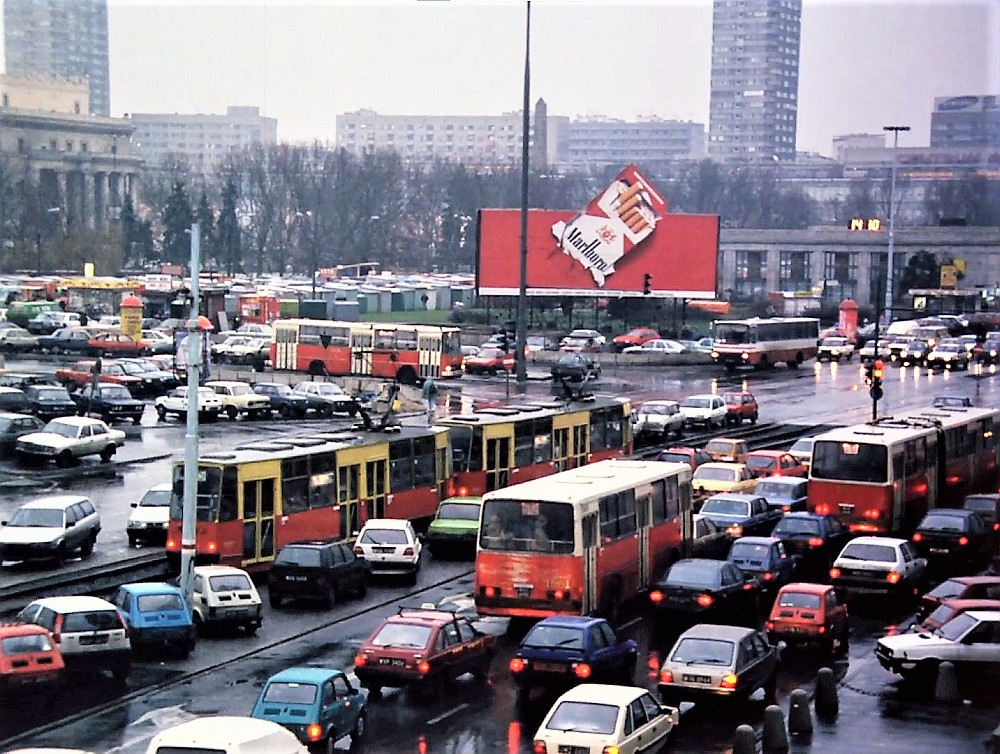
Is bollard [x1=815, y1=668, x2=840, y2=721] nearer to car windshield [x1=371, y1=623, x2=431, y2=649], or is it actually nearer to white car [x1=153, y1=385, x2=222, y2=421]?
car windshield [x1=371, y1=623, x2=431, y2=649]

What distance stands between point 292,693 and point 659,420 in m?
28.6

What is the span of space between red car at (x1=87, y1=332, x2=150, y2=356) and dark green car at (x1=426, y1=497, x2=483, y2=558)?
113 feet

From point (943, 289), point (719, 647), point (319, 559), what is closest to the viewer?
point (719, 647)

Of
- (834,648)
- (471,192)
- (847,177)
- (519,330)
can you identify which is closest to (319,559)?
(834,648)

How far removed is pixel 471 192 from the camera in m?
128

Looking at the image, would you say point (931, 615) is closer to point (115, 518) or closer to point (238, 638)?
point (238, 638)

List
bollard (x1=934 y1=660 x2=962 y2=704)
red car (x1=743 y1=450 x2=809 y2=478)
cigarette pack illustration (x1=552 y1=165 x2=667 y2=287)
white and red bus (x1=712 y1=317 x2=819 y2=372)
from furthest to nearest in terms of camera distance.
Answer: cigarette pack illustration (x1=552 y1=165 x2=667 y2=287), white and red bus (x1=712 y1=317 x2=819 y2=372), red car (x1=743 y1=450 x2=809 y2=478), bollard (x1=934 y1=660 x2=962 y2=704)

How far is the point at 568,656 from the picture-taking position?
63.3 feet

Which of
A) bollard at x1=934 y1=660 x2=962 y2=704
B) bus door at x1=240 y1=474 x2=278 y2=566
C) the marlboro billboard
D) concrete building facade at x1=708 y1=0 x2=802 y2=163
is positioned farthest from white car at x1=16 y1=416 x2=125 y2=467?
concrete building facade at x1=708 y1=0 x2=802 y2=163

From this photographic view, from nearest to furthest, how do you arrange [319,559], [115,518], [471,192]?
[319,559], [115,518], [471,192]

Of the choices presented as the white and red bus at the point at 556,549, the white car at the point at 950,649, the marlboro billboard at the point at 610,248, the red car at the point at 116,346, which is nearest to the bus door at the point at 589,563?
the white and red bus at the point at 556,549

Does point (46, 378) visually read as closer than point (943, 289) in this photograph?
Yes

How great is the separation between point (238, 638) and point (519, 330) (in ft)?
103

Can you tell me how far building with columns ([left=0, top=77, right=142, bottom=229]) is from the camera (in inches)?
2653
